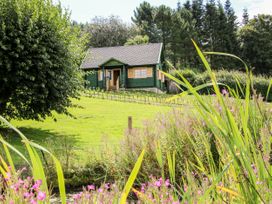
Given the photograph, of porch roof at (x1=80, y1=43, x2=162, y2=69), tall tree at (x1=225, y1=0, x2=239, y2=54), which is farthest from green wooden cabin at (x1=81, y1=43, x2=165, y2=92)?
tall tree at (x1=225, y1=0, x2=239, y2=54)

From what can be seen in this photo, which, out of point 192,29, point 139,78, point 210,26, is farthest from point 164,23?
point 139,78

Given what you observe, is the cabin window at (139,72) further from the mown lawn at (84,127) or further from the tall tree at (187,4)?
the tall tree at (187,4)

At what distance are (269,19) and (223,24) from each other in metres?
7.78

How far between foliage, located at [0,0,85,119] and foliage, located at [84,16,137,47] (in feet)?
171

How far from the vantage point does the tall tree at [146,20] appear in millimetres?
70062

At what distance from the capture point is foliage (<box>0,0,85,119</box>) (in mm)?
12078

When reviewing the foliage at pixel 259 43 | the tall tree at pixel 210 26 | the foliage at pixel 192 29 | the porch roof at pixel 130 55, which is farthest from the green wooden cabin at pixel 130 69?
the tall tree at pixel 210 26

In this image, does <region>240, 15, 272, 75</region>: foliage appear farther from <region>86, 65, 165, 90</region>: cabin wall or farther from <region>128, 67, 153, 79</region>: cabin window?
Result: <region>128, 67, 153, 79</region>: cabin window

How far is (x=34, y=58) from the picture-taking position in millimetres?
12430

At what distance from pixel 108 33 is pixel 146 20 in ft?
42.1

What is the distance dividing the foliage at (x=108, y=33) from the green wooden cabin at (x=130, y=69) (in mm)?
23215

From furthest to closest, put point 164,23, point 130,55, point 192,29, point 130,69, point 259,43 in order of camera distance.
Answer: point 164,23 < point 192,29 < point 259,43 < point 130,55 < point 130,69

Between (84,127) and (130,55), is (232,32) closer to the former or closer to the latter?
(130,55)

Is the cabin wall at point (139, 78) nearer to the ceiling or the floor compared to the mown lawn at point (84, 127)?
nearer to the ceiling
